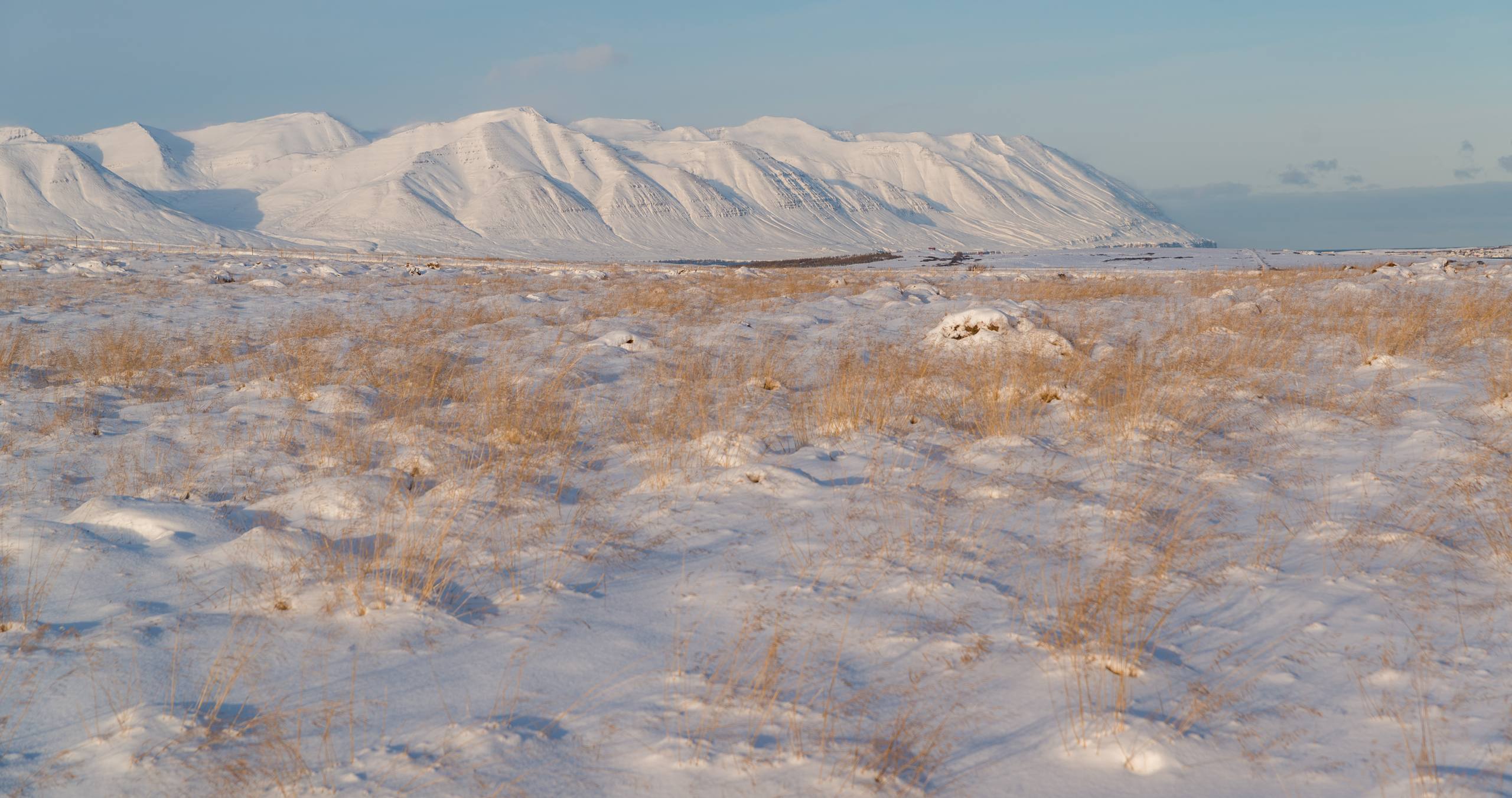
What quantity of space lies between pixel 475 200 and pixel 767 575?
6258 inches

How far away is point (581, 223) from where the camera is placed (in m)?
145

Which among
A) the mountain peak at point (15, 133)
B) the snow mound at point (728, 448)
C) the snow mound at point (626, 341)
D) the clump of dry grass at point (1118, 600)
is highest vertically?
the mountain peak at point (15, 133)

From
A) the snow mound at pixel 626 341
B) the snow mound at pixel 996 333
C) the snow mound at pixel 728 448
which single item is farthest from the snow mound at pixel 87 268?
the snow mound at pixel 728 448

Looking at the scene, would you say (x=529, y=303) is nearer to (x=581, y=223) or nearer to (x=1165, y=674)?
(x=1165, y=674)

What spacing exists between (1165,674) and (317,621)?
10.0 ft

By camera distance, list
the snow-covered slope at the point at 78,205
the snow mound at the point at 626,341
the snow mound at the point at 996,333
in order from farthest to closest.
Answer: the snow-covered slope at the point at 78,205 < the snow mound at the point at 626,341 < the snow mound at the point at 996,333

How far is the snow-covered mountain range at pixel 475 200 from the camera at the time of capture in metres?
119

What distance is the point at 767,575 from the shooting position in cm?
350

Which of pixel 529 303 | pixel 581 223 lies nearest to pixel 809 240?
pixel 581 223

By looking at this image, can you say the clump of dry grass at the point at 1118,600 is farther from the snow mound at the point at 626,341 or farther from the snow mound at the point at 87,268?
the snow mound at the point at 87,268

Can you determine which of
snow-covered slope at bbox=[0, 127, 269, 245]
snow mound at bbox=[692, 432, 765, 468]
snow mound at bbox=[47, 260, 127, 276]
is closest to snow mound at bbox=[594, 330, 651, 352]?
snow mound at bbox=[692, 432, 765, 468]

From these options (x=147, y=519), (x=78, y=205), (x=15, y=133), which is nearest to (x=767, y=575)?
(x=147, y=519)

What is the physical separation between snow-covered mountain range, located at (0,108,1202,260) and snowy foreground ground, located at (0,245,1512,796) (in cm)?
10789

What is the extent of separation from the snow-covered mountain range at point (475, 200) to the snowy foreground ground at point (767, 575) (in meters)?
108
